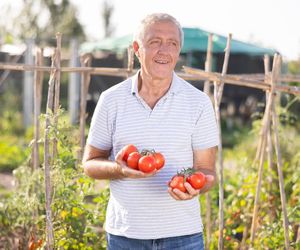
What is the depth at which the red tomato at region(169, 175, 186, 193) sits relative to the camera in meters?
2.23

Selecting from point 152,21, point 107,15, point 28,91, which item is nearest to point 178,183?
point 152,21

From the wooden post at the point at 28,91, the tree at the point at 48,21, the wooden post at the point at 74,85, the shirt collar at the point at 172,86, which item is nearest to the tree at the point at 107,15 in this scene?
the tree at the point at 48,21

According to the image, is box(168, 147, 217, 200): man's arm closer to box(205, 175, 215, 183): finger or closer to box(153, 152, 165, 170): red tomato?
box(205, 175, 215, 183): finger

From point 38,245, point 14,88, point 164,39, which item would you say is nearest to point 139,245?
point 164,39

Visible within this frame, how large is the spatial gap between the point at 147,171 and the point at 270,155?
2154 millimetres

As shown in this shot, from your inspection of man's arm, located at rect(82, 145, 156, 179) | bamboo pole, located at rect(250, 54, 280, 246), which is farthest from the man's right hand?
bamboo pole, located at rect(250, 54, 280, 246)

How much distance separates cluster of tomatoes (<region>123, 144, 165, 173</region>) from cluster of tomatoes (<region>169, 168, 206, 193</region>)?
0.07 metres

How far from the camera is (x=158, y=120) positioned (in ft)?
7.82

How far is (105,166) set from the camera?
93.0 inches

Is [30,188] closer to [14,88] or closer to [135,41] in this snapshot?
[135,41]

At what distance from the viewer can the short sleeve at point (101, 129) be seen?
2.45 m

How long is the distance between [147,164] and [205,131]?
317 mm

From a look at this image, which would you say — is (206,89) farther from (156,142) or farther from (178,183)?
(178,183)

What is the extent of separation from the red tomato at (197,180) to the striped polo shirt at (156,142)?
11 cm
